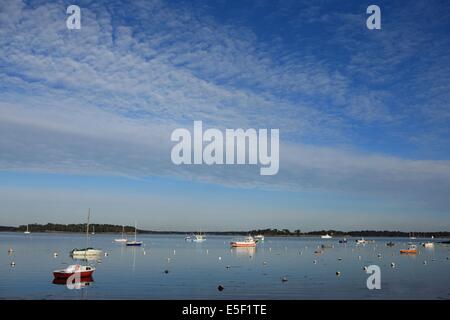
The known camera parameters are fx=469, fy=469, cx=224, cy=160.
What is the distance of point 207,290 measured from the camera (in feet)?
180

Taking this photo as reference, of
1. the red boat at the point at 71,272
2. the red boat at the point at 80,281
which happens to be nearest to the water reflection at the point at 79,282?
the red boat at the point at 80,281

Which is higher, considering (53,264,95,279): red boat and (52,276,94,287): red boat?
(53,264,95,279): red boat

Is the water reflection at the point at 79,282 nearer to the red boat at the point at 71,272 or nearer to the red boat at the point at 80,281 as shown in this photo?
the red boat at the point at 80,281

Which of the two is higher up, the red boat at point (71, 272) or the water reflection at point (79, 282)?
the red boat at point (71, 272)

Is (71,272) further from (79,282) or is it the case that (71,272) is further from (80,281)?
(80,281)

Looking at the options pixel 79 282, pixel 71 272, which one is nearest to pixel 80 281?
pixel 79 282

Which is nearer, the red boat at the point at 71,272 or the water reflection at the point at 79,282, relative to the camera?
the water reflection at the point at 79,282

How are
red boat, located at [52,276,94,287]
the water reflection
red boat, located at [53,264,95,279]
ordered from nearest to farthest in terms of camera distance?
1. the water reflection
2. red boat, located at [52,276,94,287]
3. red boat, located at [53,264,95,279]

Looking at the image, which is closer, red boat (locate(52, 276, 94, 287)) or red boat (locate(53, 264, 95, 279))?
red boat (locate(52, 276, 94, 287))

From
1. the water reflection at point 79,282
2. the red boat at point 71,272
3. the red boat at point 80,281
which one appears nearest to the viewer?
the water reflection at point 79,282

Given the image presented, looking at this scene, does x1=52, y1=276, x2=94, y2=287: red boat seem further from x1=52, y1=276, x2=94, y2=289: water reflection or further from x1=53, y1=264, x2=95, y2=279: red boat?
x1=53, y1=264, x2=95, y2=279: red boat

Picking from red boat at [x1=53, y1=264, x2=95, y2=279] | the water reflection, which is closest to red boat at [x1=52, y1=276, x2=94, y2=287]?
the water reflection
